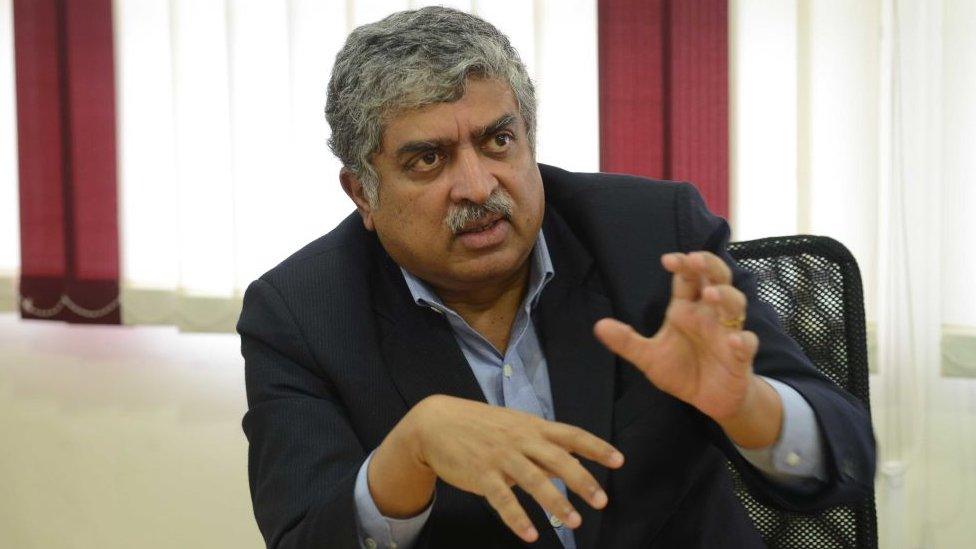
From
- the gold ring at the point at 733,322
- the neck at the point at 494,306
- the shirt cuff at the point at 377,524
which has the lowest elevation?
the shirt cuff at the point at 377,524

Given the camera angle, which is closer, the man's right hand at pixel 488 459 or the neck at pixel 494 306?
the man's right hand at pixel 488 459

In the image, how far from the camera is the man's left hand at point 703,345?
1.16 metres

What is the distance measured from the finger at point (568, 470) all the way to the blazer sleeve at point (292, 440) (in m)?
0.28

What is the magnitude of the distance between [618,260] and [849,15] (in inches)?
43.9

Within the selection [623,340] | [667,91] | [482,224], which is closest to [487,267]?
[482,224]

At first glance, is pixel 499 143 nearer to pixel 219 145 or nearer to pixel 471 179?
pixel 471 179

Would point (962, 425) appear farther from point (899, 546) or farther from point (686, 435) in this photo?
point (686, 435)

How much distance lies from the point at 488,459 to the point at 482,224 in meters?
0.43

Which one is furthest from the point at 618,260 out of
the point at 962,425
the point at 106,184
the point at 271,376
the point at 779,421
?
the point at 106,184

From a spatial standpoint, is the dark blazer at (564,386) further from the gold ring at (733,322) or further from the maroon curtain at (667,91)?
the maroon curtain at (667,91)

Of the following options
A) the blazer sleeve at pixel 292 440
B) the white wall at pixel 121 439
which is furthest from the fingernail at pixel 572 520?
the white wall at pixel 121 439

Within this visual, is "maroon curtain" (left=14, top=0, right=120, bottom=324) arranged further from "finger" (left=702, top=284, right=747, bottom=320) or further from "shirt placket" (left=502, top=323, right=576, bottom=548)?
"finger" (left=702, top=284, right=747, bottom=320)

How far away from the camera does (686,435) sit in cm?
153

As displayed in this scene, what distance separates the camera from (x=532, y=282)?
1.68 metres
